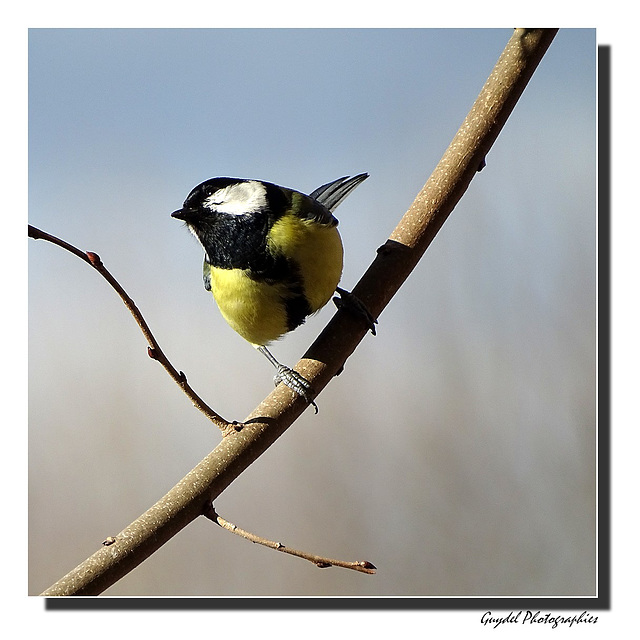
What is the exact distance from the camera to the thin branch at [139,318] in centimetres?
61

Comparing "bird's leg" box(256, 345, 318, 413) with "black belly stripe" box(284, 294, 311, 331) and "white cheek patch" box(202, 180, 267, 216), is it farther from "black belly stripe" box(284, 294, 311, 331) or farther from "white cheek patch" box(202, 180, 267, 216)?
"white cheek patch" box(202, 180, 267, 216)

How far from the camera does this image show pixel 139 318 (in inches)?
25.7

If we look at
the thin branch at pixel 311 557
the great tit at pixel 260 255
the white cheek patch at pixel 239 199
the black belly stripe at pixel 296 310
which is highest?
the white cheek patch at pixel 239 199

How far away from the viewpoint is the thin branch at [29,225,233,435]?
605 millimetres

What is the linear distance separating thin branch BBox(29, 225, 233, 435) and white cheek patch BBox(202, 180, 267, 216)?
273mm

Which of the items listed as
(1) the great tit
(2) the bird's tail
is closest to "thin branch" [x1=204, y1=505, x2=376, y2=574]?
(1) the great tit

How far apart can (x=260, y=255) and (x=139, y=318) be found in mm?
313

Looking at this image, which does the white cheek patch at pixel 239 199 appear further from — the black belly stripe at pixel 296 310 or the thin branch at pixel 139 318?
the thin branch at pixel 139 318

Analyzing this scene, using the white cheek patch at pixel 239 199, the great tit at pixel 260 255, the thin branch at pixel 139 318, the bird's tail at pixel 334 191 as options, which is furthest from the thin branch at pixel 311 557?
the bird's tail at pixel 334 191

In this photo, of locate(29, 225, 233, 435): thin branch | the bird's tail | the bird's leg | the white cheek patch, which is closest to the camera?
locate(29, 225, 233, 435): thin branch
